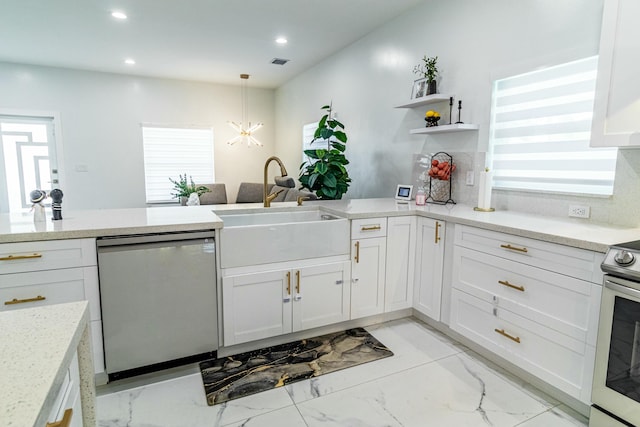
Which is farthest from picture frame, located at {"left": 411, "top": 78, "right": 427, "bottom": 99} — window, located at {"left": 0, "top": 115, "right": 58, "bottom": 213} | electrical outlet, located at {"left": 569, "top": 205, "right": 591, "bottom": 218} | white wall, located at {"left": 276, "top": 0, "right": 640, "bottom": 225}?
window, located at {"left": 0, "top": 115, "right": 58, "bottom": 213}

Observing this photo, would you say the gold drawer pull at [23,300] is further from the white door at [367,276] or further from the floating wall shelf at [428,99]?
the floating wall shelf at [428,99]

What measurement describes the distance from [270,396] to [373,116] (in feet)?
10.4

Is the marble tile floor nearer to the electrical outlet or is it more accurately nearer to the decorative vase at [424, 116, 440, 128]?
the electrical outlet

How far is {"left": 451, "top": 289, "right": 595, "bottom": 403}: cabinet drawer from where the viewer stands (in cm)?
171

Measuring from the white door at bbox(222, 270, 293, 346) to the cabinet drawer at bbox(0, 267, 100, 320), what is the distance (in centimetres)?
71

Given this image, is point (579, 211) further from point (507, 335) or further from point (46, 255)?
point (46, 255)

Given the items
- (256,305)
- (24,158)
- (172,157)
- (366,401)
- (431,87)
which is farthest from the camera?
(172,157)

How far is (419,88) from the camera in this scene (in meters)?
3.22

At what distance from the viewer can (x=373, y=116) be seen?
413 cm

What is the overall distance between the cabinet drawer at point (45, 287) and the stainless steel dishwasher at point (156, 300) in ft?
0.27

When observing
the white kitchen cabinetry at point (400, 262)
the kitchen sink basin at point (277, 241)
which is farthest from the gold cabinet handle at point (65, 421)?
the white kitchen cabinetry at point (400, 262)

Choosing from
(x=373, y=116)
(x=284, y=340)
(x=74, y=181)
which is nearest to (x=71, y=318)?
(x=284, y=340)

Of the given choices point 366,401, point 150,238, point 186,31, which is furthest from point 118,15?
point 366,401

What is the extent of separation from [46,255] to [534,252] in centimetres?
252
